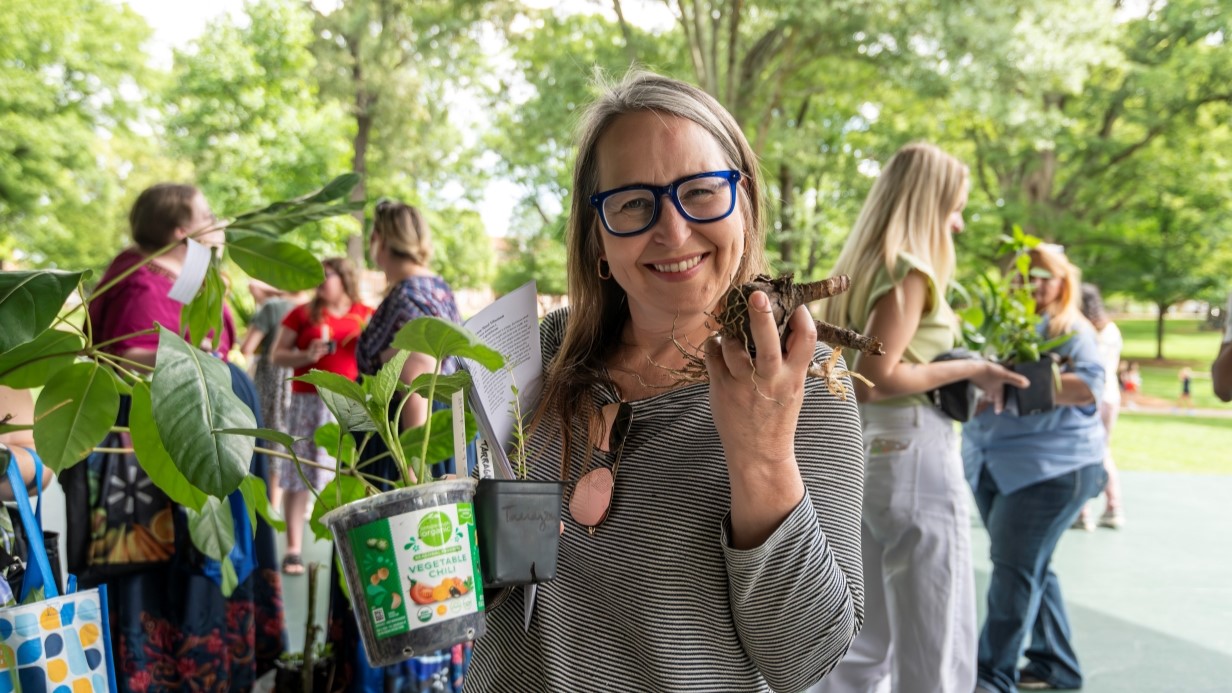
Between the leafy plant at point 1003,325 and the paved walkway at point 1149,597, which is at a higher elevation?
the leafy plant at point 1003,325

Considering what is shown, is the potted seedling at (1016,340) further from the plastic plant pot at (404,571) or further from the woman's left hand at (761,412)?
the plastic plant pot at (404,571)

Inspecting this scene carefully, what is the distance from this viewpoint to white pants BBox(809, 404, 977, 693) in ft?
8.71

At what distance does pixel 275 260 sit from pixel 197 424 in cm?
47

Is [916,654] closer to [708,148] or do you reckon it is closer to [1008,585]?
[1008,585]

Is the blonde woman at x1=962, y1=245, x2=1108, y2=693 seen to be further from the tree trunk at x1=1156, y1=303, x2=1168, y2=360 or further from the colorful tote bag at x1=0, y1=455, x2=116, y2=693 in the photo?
the tree trunk at x1=1156, y1=303, x2=1168, y2=360

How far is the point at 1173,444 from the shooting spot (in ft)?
35.0

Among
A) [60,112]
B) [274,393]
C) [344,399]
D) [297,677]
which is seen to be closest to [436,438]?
[344,399]

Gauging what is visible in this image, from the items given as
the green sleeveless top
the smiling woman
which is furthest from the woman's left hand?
the green sleeveless top

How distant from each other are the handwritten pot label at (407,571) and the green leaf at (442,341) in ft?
0.53

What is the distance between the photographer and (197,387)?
3.04ft

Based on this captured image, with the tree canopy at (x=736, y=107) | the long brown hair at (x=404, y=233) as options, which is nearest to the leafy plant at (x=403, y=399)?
the long brown hair at (x=404, y=233)

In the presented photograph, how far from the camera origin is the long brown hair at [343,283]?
4.78 metres

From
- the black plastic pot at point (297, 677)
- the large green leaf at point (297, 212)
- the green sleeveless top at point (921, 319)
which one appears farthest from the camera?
the black plastic pot at point (297, 677)

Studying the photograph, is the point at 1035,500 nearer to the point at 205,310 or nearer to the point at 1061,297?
the point at 1061,297
